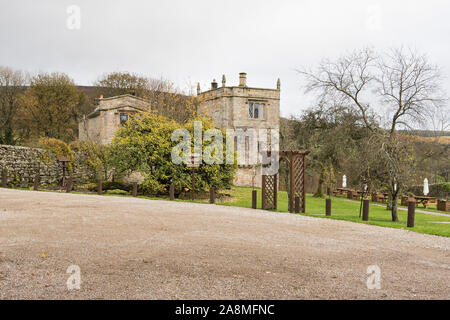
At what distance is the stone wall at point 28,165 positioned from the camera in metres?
21.8

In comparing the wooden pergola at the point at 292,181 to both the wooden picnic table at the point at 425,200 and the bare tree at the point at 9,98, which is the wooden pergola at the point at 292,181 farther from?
the bare tree at the point at 9,98

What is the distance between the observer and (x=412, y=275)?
6.05 meters

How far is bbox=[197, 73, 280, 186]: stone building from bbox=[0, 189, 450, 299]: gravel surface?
975 inches

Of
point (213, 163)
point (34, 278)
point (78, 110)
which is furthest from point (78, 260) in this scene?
point (78, 110)

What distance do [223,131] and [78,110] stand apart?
30845 millimetres

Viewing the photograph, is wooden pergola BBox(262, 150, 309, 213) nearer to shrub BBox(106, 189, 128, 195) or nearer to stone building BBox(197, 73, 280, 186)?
shrub BBox(106, 189, 128, 195)

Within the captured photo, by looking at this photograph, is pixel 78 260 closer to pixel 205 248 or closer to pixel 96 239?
pixel 96 239

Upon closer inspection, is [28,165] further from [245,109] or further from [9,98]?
[9,98]

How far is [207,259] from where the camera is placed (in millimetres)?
6539

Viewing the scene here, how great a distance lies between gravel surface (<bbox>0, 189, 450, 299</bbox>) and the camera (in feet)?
16.6

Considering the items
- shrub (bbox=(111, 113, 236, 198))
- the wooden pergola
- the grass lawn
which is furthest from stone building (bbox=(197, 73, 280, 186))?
the wooden pergola

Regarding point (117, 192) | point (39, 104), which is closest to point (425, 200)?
point (117, 192)

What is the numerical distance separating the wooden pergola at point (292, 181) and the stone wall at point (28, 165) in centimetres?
1480

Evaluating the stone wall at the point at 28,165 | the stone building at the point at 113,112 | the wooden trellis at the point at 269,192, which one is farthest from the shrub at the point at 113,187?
the stone building at the point at 113,112
